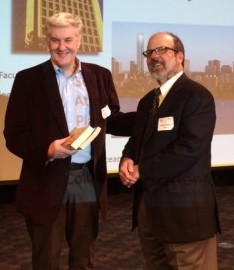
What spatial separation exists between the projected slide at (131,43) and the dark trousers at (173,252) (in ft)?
7.62

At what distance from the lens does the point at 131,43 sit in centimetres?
445

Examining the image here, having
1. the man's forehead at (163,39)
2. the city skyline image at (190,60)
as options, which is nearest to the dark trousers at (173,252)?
the man's forehead at (163,39)

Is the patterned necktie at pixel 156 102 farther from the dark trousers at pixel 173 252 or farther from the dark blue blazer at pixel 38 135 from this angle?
the dark trousers at pixel 173 252

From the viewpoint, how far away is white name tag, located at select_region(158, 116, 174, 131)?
6.18ft

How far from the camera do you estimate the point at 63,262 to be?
3209 millimetres

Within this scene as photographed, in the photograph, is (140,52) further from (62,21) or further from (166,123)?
(166,123)

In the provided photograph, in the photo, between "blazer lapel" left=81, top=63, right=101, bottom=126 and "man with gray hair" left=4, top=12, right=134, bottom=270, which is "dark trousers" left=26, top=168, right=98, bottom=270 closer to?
"man with gray hair" left=4, top=12, right=134, bottom=270

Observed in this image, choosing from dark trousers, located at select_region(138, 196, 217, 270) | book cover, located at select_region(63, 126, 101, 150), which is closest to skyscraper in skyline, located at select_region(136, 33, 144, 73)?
dark trousers, located at select_region(138, 196, 217, 270)

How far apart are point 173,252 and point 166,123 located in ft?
1.76

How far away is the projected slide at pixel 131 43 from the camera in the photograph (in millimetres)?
4008

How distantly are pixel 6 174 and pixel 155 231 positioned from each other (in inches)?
98.9

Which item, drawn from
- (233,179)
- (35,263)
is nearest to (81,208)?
(35,263)

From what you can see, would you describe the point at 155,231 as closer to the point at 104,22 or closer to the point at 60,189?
the point at 60,189

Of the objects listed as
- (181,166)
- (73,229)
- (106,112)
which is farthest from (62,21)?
(73,229)
